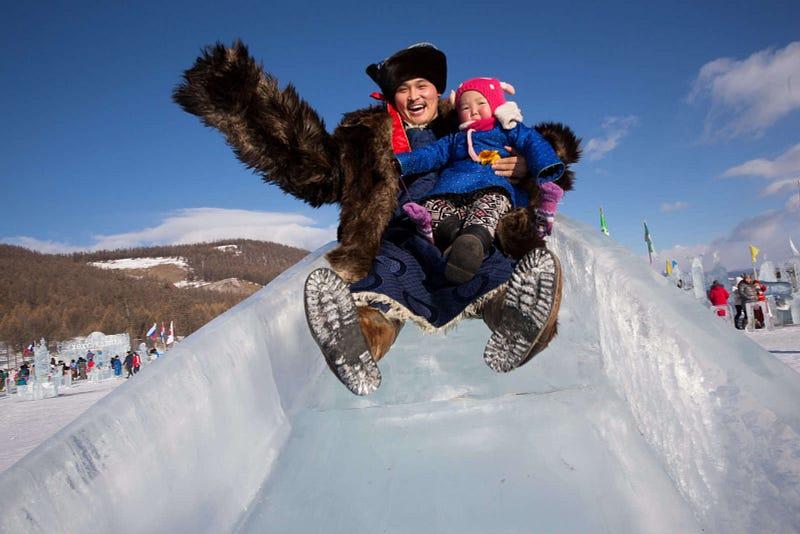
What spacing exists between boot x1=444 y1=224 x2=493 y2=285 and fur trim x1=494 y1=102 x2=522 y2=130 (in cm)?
54

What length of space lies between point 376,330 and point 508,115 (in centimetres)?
96

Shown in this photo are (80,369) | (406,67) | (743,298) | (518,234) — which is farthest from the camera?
(80,369)

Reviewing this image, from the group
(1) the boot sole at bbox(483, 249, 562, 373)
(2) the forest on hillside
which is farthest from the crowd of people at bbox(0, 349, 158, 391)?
(2) the forest on hillside

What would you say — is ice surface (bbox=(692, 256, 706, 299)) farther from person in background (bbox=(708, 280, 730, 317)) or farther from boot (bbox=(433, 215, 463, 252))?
boot (bbox=(433, 215, 463, 252))

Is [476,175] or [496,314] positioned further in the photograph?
[476,175]

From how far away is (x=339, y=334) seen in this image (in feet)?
4.45

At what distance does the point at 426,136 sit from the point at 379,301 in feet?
2.82

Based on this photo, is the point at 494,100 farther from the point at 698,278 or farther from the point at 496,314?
the point at 698,278

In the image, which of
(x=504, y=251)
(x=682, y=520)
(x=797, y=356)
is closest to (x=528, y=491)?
(x=682, y=520)

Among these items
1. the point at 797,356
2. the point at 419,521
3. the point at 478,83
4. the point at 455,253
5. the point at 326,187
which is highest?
the point at 478,83

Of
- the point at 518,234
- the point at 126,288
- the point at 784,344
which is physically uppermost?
the point at 518,234

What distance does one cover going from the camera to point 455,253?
1.52 metres

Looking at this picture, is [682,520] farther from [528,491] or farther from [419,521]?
[419,521]

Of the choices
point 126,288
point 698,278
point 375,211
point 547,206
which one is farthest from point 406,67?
point 126,288
